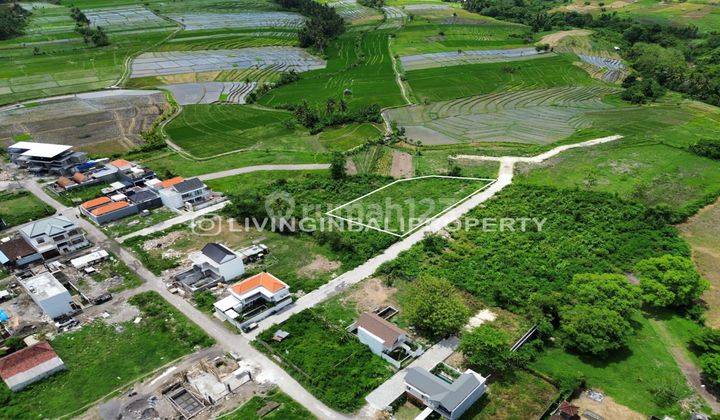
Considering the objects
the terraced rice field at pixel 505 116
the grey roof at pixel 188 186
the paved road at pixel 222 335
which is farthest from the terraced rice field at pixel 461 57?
the paved road at pixel 222 335

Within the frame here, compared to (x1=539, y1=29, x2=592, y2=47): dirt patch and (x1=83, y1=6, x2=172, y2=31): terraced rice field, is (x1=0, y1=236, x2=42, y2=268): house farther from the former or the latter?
(x1=539, y1=29, x2=592, y2=47): dirt patch

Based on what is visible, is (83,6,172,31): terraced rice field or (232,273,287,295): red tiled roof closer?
(232,273,287,295): red tiled roof

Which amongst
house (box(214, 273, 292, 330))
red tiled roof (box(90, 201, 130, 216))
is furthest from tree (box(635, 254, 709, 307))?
red tiled roof (box(90, 201, 130, 216))

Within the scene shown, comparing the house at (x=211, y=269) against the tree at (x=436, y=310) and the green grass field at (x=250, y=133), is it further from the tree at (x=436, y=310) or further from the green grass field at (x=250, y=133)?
the green grass field at (x=250, y=133)

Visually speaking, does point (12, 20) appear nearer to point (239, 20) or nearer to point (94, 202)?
point (239, 20)

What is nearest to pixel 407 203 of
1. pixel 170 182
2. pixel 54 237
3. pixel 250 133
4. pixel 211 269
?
pixel 211 269
